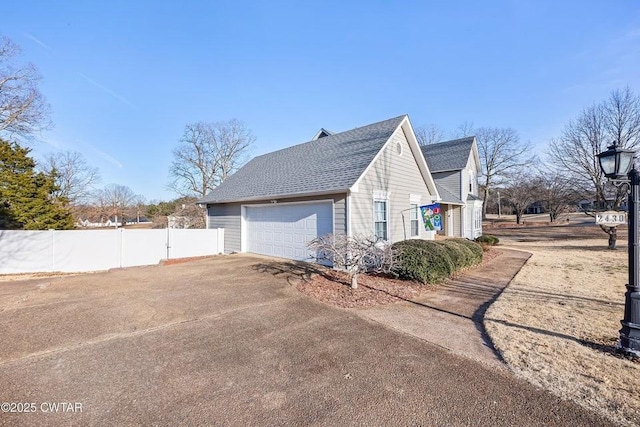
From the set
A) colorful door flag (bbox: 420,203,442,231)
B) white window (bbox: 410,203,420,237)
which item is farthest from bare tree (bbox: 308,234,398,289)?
white window (bbox: 410,203,420,237)

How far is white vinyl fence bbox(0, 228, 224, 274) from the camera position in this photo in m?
10.1

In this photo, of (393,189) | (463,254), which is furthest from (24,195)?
(463,254)

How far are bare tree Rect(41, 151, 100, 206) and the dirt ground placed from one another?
43.3m

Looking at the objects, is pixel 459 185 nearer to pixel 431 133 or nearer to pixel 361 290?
pixel 361 290

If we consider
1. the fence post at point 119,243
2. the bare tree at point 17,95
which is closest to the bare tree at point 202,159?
the bare tree at point 17,95

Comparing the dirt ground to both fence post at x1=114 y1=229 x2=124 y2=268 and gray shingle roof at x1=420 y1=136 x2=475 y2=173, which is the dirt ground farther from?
gray shingle roof at x1=420 y1=136 x2=475 y2=173

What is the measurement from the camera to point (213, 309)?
5.80m

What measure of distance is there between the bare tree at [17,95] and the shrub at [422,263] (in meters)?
21.7

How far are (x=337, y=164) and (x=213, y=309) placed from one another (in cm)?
712

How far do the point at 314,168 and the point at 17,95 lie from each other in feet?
59.0

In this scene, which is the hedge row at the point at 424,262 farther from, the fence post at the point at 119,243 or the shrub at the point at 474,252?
the fence post at the point at 119,243

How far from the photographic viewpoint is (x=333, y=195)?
377 inches

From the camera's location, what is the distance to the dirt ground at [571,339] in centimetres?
292

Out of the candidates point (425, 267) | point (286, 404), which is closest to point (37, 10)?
point (286, 404)
